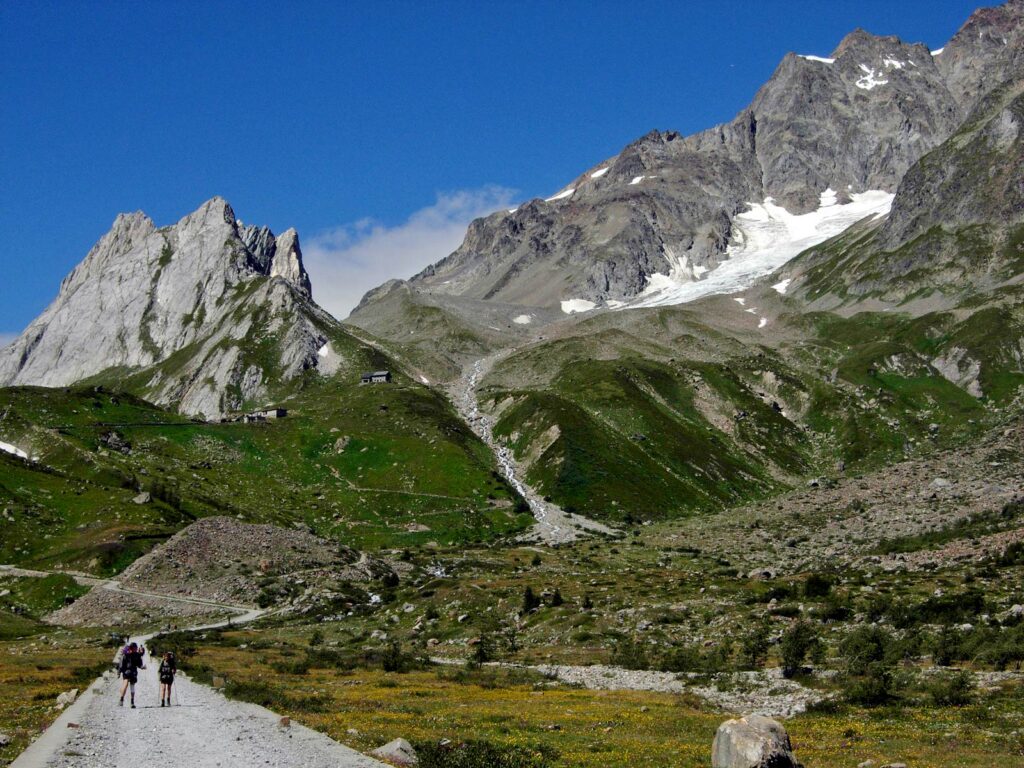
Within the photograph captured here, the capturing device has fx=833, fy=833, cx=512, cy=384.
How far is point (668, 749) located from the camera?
25.1m

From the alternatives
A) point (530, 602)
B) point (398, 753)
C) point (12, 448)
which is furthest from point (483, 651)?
point (12, 448)

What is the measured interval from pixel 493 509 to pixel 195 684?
10904cm

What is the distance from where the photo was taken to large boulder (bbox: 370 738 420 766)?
73.9ft

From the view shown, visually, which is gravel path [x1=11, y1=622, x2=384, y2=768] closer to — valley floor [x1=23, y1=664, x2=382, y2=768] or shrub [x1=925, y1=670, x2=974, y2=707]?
valley floor [x1=23, y1=664, x2=382, y2=768]

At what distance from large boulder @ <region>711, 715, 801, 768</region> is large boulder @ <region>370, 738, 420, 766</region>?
26.5ft

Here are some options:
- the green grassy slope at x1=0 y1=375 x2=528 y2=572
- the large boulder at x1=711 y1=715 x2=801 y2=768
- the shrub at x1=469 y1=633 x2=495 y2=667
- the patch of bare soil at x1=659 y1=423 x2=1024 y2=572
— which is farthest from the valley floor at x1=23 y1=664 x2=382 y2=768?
the green grassy slope at x1=0 y1=375 x2=528 y2=572

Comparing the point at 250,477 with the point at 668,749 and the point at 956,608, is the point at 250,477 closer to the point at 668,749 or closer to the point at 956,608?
the point at 956,608

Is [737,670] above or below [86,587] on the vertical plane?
below

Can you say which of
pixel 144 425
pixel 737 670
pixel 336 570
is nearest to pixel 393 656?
pixel 737 670

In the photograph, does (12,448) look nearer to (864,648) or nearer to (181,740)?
(181,740)

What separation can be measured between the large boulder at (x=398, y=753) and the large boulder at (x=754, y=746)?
809 centimetres

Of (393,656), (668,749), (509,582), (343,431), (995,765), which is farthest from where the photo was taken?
(343,431)

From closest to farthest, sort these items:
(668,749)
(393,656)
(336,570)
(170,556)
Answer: (668,749) < (393,656) < (170,556) < (336,570)

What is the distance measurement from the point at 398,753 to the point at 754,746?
31.3 feet
